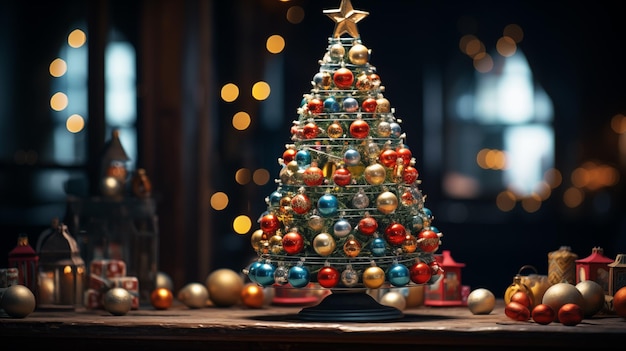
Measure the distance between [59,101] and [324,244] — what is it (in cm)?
275

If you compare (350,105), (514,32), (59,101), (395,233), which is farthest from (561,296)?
(514,32)

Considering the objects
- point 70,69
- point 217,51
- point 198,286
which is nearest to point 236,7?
point 217,51

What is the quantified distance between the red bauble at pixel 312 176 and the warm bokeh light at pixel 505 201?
5.32m

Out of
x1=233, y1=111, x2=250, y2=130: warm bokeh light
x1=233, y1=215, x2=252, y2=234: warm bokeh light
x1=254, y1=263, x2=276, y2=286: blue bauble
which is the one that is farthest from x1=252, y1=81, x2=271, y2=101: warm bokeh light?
x1=254, y1=263, x2=276, y2=286: blue bauble

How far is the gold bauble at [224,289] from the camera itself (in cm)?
506

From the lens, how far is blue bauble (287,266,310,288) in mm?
4355

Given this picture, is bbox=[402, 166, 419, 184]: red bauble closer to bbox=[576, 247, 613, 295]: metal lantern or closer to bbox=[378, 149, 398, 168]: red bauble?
bbox=[378, 149, 398, 168]: red bauble

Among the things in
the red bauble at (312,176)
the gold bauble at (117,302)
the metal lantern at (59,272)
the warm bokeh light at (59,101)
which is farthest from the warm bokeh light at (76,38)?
the red bauble at (312,176)

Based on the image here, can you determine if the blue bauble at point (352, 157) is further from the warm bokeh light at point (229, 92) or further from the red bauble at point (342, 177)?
the warm bokeh light at point (229, 92)

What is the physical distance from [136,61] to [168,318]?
6.79 feet

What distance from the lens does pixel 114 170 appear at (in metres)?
5.38

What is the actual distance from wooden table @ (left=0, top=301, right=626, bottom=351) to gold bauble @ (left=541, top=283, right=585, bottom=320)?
9cm

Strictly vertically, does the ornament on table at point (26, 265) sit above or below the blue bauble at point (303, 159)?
below

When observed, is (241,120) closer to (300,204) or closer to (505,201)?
(505,201)
